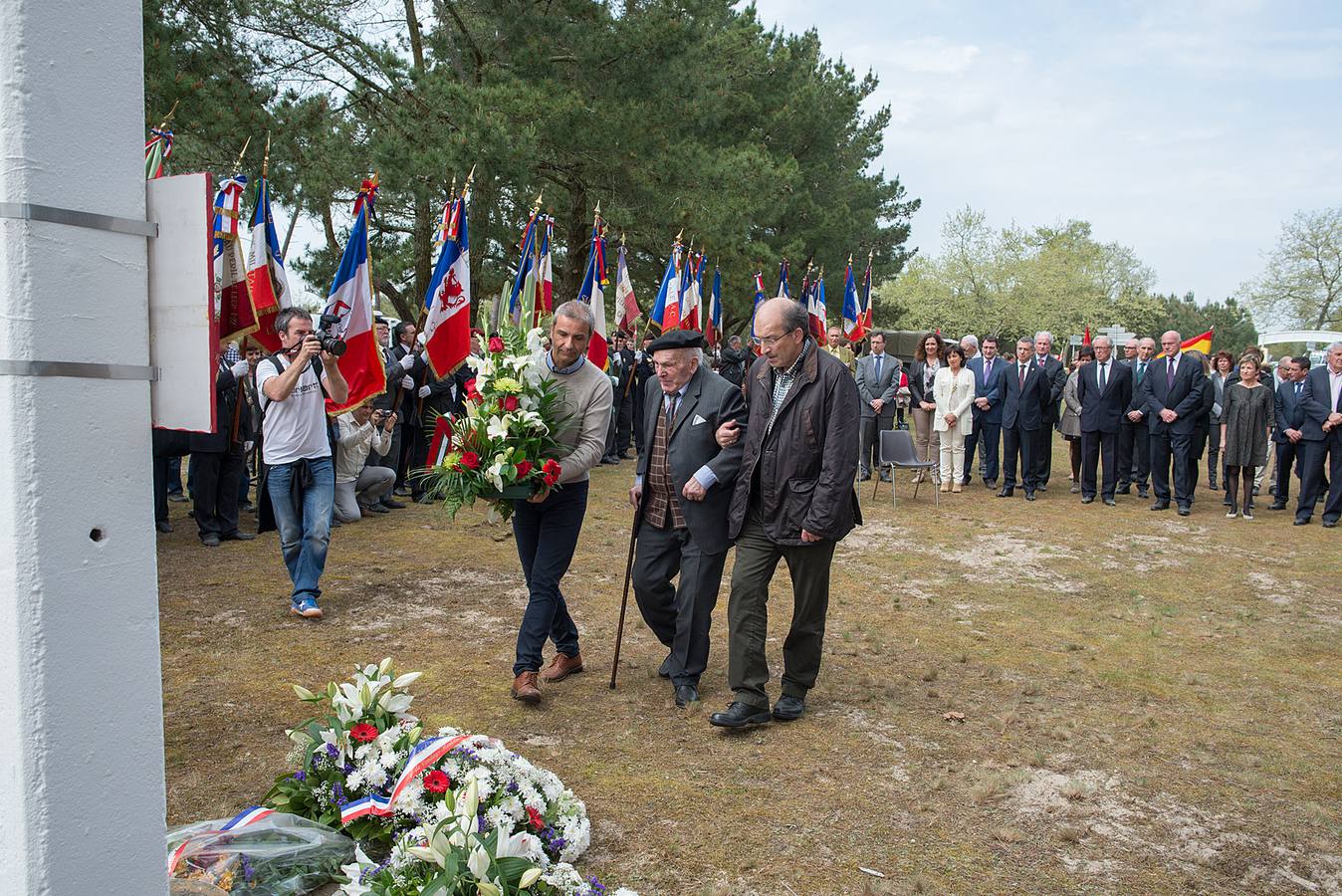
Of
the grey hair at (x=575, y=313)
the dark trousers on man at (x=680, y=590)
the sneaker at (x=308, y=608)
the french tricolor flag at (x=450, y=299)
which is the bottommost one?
the sneaker at (x=308, y=608)

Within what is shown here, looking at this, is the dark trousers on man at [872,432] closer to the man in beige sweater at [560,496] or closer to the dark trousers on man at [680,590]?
the dark trousers on man at [680,590]

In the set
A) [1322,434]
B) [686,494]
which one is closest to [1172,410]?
[1322,434]

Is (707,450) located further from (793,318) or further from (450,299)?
(450,299)

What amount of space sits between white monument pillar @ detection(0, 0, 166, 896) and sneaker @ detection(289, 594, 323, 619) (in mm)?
4661

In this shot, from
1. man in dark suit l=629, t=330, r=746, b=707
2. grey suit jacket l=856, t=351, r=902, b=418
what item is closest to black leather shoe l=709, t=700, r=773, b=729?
man in dark suit l=629, t=330, r=746, b=707

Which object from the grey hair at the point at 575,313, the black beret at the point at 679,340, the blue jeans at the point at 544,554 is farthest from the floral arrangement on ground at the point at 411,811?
the black beret at the point at 679,340

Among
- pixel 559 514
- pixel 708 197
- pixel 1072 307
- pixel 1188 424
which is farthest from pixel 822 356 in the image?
pixel 1072 307

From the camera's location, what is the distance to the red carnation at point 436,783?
3.51 m

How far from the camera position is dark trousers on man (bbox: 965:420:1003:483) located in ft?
48.3

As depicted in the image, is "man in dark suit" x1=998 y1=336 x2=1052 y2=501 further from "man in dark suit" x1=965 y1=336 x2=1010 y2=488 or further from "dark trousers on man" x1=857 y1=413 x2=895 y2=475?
"dark trousers on man" x1=857 y1=413 x2=895 y2=475

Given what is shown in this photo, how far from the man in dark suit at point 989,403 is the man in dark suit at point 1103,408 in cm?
117

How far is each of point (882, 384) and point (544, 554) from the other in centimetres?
1008

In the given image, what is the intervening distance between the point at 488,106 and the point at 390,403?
18.9ft

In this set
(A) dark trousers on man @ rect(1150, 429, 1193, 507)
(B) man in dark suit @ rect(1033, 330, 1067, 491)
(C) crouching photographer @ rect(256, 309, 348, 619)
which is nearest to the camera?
(C) crouching photographer @ rect(256, 309, 348, 619)
